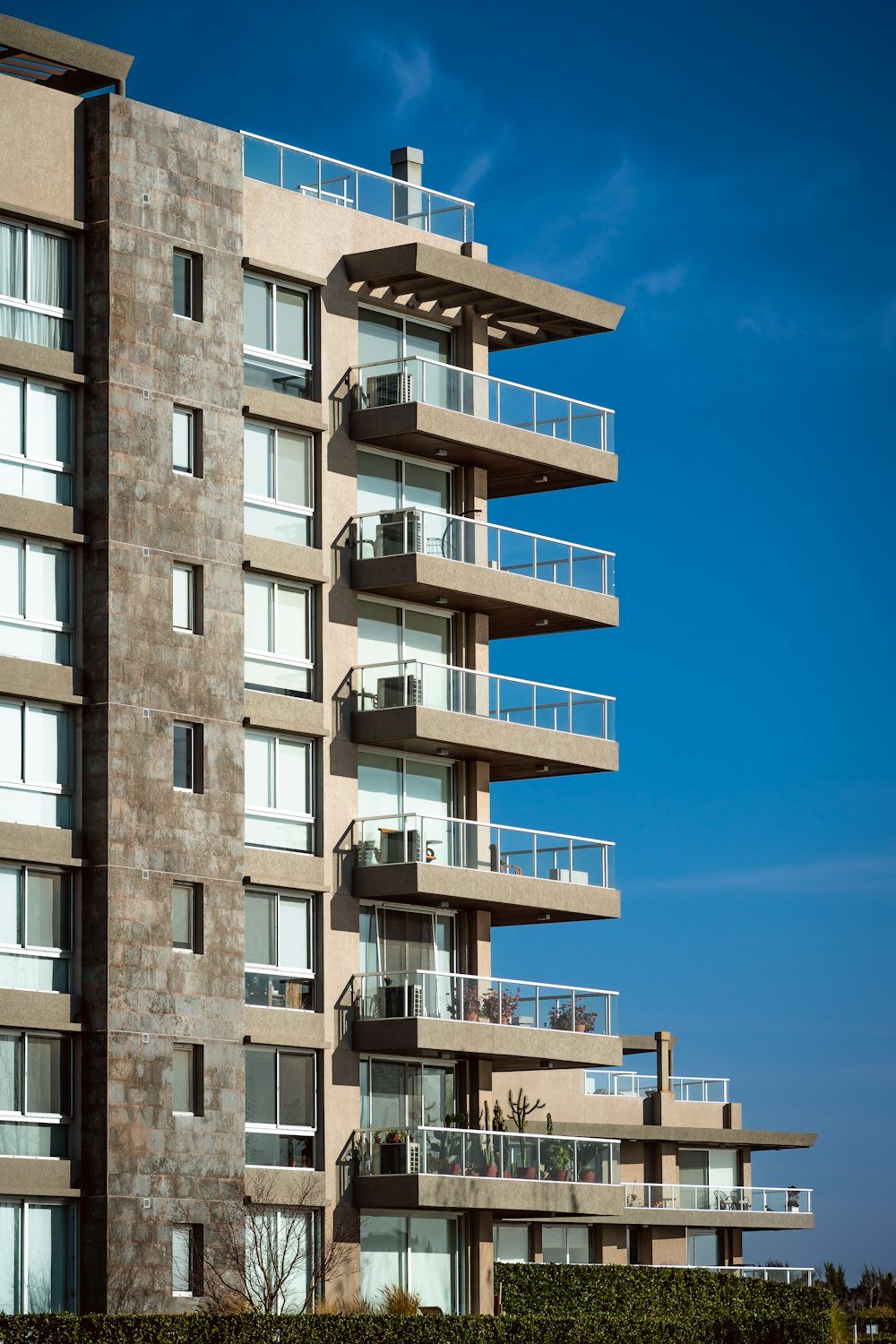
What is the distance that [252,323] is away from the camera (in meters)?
47.8

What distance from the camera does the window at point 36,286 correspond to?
43.3 m

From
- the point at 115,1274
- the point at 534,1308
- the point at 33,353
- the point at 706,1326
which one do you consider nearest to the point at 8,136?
the point at 33,353

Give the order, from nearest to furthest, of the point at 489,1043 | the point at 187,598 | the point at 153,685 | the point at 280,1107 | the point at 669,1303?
the point at 153,685
the point at 187,598
the point at 280,1107
the point at 489,1043
the point at 669,1303

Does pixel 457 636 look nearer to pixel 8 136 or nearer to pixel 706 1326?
pixel 8 136

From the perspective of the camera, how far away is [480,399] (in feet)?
170

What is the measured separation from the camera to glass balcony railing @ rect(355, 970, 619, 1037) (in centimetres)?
4747

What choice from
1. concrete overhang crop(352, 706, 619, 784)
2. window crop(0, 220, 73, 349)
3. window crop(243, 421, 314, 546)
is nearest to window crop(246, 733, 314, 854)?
concrete overhang crop(352, 706, 619, 784)

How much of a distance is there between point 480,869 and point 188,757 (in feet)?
26.8

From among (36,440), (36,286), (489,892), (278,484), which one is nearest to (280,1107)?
(489,892)

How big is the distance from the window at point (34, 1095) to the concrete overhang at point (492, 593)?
1215cm

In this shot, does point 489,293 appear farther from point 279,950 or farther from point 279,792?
point 279,950

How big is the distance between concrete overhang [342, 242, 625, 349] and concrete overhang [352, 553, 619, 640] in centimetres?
589

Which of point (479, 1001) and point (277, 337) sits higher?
point (277, 337)

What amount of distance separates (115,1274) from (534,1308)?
53.4 feet
